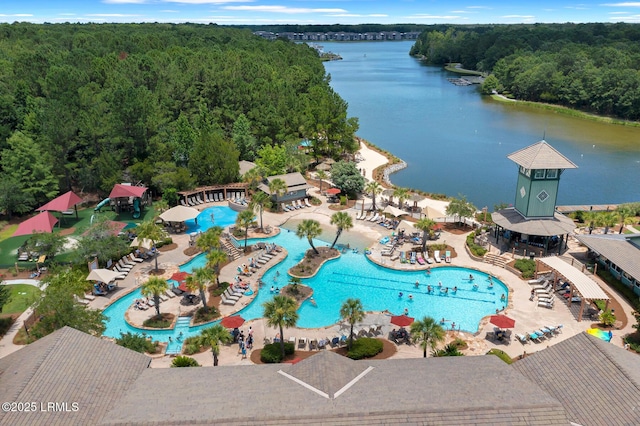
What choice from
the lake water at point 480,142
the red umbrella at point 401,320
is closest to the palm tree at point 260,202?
the red umbrella at point 401,320

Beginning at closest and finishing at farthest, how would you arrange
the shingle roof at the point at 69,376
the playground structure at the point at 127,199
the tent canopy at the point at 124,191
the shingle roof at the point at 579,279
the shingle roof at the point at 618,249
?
the shingle roof at the point at 69,376 < the shingle roof at the point at 579,279 < the shingle roof at the point at 618,249 < the tent canopy at the point at 124,191 < the playground structure at the point at 127,199

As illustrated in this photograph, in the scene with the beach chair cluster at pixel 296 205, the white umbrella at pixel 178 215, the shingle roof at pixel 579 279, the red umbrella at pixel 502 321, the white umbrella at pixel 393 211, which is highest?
the white umbrella at pixel 178 215

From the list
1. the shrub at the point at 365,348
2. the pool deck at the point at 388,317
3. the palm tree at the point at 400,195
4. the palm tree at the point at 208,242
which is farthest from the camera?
the palm tree at the point at 400,195

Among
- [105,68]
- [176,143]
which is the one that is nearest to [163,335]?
[176,143]

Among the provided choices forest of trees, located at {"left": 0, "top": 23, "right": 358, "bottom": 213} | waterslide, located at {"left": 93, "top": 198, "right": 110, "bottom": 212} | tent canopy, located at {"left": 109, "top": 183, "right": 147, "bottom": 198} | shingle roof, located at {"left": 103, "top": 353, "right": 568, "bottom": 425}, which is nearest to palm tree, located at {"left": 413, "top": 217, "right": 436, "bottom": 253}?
shingle roof, located at {"left": 103, "top": 353, "right": 568, "bottom": 425}

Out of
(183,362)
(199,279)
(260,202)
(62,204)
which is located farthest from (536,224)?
(62,204)

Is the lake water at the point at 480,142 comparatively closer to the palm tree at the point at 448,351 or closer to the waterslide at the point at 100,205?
the palm tree at the point at 448,351

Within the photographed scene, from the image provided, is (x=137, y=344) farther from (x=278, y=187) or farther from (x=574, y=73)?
(x=574, y=73)
